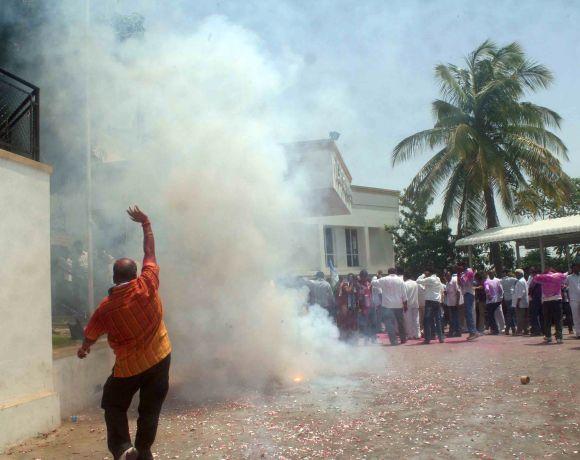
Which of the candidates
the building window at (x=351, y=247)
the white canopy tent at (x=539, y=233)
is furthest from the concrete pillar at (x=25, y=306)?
the building window at (x=351, y=247)

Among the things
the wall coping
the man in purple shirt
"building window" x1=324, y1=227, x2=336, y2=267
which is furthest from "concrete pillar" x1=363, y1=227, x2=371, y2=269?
the wall coping

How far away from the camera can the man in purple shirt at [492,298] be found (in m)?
12.7

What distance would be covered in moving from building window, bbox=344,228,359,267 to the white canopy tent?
25.0ft

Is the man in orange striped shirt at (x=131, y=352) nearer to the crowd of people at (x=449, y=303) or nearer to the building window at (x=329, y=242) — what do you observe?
the crowd of people at (x=449, y=303)

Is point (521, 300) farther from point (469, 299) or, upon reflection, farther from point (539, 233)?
point (539, 233)

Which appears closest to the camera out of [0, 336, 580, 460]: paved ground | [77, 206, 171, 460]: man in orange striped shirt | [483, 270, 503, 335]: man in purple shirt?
[77, 206, 171, 460]: man in orange striped shirt

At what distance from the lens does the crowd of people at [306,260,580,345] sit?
10.8m

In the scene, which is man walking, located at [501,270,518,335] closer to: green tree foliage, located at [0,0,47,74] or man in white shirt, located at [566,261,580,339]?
man in white shirt, located at [566,261,580,339]

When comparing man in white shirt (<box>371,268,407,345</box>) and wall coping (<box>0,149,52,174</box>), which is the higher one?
wall coping (<box>0,149,52,174</box>)

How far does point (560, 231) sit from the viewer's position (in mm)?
14750

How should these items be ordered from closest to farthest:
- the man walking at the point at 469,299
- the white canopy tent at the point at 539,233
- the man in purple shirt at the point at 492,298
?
the man walking at the point at 469,299 → the man in purple shirt at the point at 492,298 → the white canopy tent at the point at 539,233

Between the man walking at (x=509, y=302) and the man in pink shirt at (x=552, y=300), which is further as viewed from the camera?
the man walking at (x=509, y=302)

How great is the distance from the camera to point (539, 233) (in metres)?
15.3

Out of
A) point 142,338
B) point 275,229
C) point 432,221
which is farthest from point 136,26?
point 432,221
